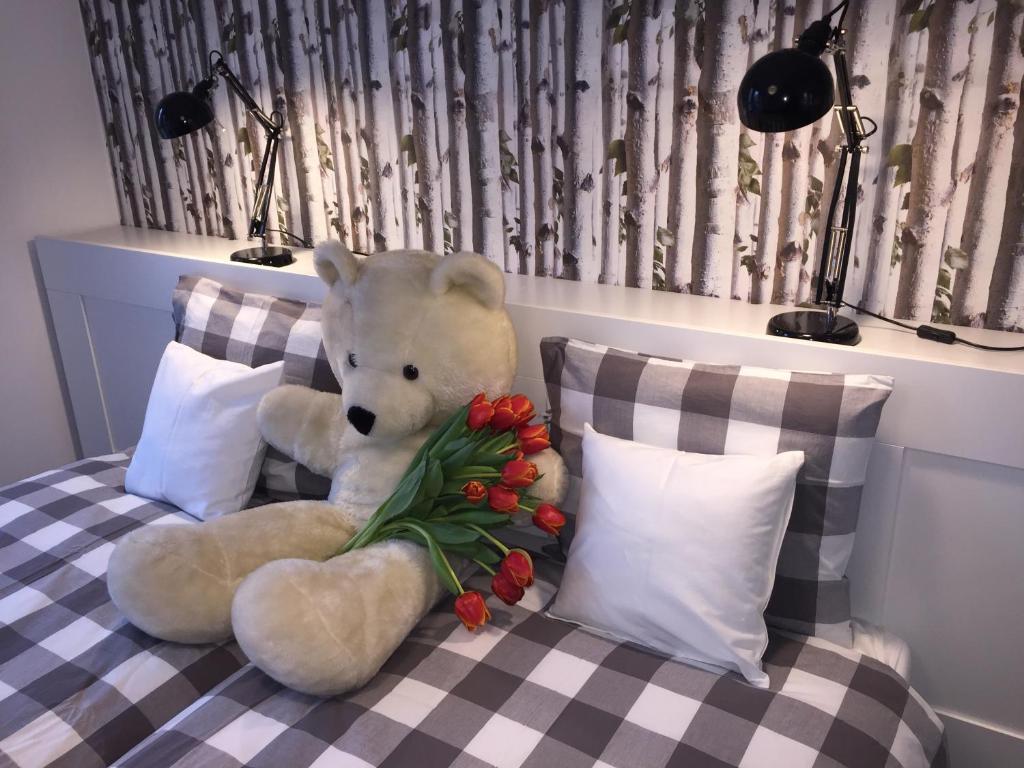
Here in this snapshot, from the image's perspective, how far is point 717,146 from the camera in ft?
5.30

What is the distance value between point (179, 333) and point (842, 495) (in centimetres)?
155

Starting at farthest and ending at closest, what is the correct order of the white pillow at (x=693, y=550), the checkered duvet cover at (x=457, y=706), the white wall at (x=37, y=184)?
the white wall at (x=37, y=184)
the white pillow at (x=693, y=550)
the checkered duvet cover at (x=457, y=706)

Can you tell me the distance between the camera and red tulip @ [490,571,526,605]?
1.41 metres

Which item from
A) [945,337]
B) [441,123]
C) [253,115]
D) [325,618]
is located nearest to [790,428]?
[945,337]

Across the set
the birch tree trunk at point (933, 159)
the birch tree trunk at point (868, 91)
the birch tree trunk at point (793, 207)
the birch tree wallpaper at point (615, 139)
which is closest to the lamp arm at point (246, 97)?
the birch tree wallpaper at point (615, 139)

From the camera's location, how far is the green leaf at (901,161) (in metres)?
1.46

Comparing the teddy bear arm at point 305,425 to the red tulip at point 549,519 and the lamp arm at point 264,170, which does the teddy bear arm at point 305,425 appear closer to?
the red tulip at point 549,519

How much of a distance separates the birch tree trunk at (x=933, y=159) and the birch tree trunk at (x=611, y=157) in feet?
1.84

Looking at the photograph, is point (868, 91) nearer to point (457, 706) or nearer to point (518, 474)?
point (518, 474)

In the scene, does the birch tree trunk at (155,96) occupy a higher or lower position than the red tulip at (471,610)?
higher

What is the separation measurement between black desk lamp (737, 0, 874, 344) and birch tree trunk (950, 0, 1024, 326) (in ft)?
0.61

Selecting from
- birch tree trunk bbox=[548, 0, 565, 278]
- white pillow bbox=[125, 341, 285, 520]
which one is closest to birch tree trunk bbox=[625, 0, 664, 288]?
birch tree trunk bbox=[548, 0, 565, 278]

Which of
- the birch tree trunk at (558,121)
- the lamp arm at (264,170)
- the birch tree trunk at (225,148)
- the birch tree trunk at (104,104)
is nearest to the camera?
the birch tree trunk at (558,121)

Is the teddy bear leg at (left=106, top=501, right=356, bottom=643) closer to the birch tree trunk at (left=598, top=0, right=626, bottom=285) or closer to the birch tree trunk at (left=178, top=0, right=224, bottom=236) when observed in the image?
the birch tree trunk at (left=598, top=0, right=626, bottom=285)
